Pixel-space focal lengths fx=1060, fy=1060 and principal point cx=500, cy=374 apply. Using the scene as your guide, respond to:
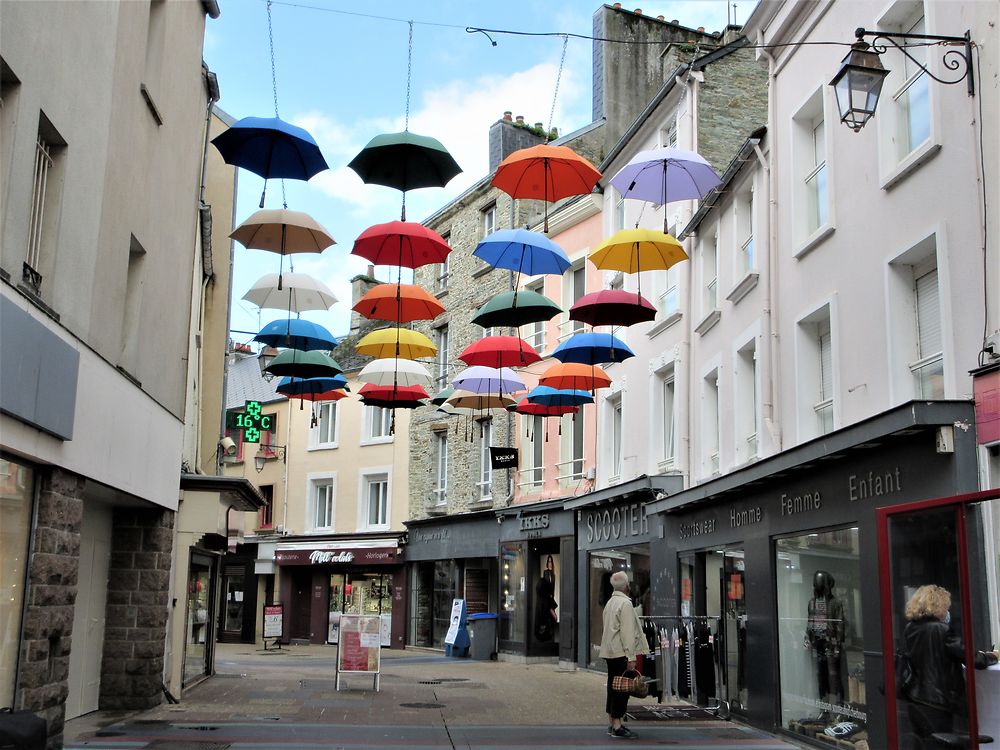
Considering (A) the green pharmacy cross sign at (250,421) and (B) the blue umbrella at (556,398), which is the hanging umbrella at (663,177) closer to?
(B) the blue umbrella at (556,398)

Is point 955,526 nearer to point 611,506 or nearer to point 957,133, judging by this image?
point 957,133

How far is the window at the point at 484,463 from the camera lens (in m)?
28.0

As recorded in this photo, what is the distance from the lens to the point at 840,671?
10.8 metres

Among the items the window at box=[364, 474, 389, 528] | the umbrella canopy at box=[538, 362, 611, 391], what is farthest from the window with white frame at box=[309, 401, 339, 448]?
the umbrella canopy at box=[538, 362, 611, 391]

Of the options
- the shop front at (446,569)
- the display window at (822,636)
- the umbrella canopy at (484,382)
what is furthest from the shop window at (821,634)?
the shop front at (446,569)

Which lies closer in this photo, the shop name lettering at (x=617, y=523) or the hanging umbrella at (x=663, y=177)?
the hanging umbrella at (x=663, y=177)

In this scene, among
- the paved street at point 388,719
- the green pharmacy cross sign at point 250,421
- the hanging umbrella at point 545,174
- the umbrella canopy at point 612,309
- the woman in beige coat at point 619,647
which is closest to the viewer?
the paved street at point 388,719

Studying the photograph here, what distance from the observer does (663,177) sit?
1250 centimetres

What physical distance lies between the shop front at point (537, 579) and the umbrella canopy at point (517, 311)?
30.2 ft

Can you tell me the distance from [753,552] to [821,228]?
13.3 feet

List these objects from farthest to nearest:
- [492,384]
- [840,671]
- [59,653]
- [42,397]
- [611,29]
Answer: [611,29], [492,384], [840,671], [59,653], [42,397]

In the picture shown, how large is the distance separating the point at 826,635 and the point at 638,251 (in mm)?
5020

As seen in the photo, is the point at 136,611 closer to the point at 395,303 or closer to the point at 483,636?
the point at 395,303

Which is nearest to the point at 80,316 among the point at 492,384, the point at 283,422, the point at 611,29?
the point at 492,384
